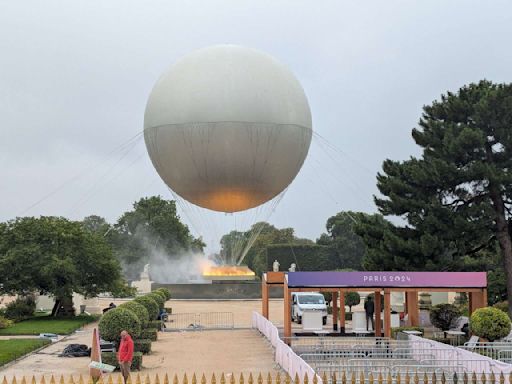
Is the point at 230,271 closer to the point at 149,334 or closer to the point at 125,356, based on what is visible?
the point at 149,334

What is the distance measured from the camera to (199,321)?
42.5m

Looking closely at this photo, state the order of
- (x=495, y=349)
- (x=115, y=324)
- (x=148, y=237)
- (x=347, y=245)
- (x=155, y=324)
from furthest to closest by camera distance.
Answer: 1. (x=148, y=237)
2. (x=347, y=245)
3. (x=155, y=324)
4. (x=495, y=349)
5. (x=115, y=324)

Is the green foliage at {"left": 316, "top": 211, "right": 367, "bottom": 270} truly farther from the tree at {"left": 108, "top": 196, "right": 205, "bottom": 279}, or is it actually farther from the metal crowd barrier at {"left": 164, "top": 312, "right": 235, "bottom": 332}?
the metal crowd barrier at {"left": 164, "top": 312, "right": 235, "bottom": 332}

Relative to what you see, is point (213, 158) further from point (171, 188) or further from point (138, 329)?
point (138, 329)

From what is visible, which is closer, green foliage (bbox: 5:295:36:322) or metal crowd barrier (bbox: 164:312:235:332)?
metal crowd barrier (bbox: 164:312:235:332)

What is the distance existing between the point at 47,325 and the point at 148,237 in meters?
72.8

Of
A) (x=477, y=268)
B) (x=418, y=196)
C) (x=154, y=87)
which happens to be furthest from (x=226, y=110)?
(x=477, y=268)

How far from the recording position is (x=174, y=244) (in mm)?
108438

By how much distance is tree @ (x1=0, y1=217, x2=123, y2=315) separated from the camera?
38625 millimetres

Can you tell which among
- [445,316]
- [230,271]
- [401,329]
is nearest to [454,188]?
[445,316]

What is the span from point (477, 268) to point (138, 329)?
2773 centimetres

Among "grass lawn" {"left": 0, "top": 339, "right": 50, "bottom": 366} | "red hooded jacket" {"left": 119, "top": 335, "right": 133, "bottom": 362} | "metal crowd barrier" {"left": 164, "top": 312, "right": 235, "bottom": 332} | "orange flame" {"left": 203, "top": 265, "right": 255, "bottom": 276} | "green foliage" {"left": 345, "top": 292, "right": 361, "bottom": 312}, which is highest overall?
"orange flame" {"left": 203, "top": 265, "right": 255, "bottom": 276}

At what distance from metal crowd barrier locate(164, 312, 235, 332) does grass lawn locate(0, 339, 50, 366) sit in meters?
8.38

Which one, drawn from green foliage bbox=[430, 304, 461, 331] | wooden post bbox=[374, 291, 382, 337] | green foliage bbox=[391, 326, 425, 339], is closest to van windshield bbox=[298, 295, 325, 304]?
green foliage bbox=[430, 304, 461, 331]
